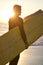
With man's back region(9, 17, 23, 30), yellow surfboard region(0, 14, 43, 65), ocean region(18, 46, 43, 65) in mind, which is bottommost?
ocean region(18, 46, 43, 65)

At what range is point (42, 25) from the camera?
1.89 meters

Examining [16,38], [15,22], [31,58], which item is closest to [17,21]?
[15,22]

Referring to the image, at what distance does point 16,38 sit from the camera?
1.70 metres

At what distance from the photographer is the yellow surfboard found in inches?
64.1

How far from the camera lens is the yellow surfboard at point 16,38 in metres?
1.63

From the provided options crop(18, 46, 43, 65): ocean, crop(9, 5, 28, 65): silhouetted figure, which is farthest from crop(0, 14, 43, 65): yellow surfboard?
crop(18, 46, 43, 65): ocean

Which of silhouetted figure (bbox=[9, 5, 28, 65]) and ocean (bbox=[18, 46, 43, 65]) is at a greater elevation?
silhouetted figure (bbox=[9, 5, 28, 65])

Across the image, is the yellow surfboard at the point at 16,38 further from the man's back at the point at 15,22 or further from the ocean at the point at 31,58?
the ocean at the point at 31,58

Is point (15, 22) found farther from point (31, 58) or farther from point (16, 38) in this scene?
point (31, 58)

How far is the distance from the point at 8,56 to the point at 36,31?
0.42 m

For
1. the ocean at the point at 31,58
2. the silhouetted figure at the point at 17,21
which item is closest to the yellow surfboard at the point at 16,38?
the silhouetted figure at the point at 17,21

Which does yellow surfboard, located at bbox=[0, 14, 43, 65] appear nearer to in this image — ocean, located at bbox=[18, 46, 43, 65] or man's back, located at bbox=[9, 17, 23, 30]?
man's back, located at bbox=[9, 17, 23, 30]

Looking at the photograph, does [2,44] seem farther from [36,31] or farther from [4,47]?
[36,31]

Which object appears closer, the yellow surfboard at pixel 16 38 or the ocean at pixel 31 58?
the yellow surfboard at pixel 16 38
